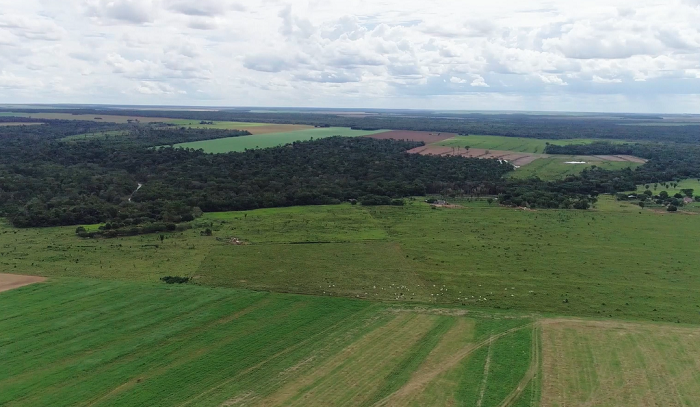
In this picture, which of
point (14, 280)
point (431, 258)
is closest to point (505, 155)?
point (431, 258)

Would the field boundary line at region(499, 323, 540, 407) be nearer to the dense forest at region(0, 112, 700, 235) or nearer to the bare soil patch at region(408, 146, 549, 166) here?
the dense forest at region(0, 112, 700, 235)

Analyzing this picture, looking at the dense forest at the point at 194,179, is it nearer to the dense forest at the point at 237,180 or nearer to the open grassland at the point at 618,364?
the dense forest at the point at 237,180

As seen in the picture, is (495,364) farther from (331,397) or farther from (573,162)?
(573,162)

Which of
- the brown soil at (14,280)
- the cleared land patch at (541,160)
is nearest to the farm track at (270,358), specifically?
the brown soil at (14,280)

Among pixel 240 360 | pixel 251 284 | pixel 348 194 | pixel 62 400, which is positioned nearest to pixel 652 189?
pixel 348 194

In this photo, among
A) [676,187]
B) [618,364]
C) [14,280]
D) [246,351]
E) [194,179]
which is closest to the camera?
[618,364]

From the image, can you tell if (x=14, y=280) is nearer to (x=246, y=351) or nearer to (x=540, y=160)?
(x=246, y=351)
